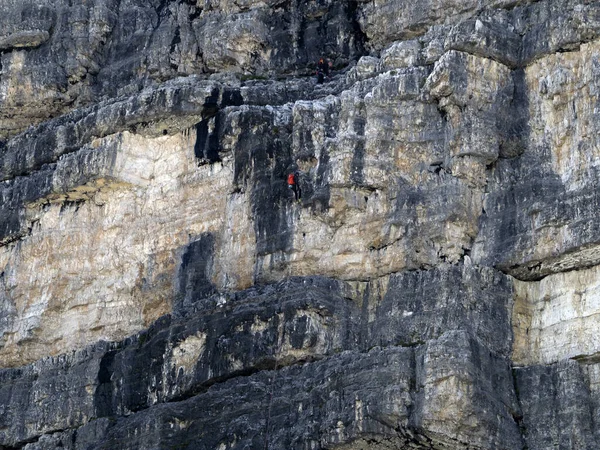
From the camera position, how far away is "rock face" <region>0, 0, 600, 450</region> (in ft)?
167

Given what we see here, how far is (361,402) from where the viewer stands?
5012cm

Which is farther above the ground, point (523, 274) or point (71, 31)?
point (71, 31)

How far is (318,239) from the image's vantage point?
5550cm

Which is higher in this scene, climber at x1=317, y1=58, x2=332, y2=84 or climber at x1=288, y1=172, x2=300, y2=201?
climber at x1=317, y1=58, x2=332, y2=84

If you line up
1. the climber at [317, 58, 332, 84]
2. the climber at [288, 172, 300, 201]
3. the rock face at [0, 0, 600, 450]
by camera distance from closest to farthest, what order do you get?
the rock face at [0, 0, 600, 450] < the climber at [288, 172, 300, 201] < the climber at [317, 58, 332, 84]

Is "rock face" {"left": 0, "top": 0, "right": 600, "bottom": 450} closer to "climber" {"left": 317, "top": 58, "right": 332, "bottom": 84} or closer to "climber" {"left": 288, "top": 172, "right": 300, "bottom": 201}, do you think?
"climber" {"left": 288, "top": 172, "right": 300, "bottom": 201}

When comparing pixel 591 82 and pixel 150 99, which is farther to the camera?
pixel 150 99

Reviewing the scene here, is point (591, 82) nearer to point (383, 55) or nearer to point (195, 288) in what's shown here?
point (383, 55)

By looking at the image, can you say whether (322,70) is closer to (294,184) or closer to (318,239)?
(294,184)

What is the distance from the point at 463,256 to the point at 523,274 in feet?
6.28

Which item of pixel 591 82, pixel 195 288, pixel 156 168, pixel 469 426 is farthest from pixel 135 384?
pixel 591 82

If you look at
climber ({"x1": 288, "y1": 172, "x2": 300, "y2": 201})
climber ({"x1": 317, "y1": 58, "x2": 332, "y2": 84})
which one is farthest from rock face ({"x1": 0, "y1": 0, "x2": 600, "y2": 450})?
climber ({"x1": 317, "y1": 58, "x2": 332, "y2": 84})

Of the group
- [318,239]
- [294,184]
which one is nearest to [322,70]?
[294,184]

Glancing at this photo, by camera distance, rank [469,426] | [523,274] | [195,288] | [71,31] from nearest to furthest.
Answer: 1. [469,426]
2. [523,274]
3. [195,288]
4. [71,31]
